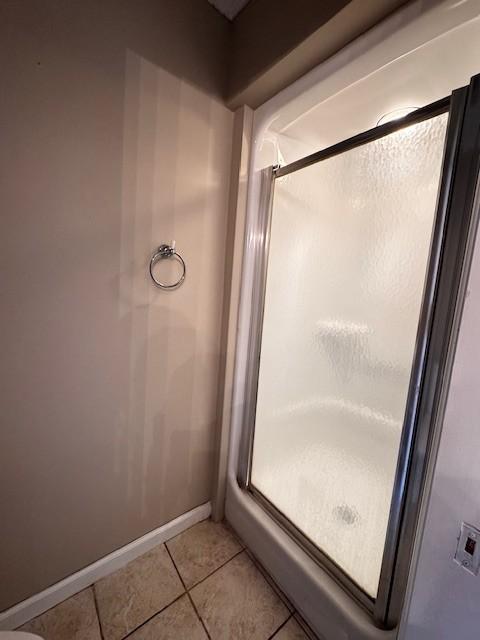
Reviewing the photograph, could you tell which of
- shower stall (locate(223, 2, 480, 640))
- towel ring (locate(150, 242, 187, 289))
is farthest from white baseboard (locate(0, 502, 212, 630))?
towel ring (locate(150, 242, 187, 289))

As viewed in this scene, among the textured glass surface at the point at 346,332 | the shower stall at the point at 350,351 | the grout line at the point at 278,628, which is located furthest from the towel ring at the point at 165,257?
the grout line at the point at 278,628

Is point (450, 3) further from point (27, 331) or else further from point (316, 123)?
point (27, 331)

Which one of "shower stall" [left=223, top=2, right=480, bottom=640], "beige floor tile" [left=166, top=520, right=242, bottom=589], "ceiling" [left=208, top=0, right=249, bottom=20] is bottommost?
"beige floor tile" [left=166, top=520, right=242, bottom=589]

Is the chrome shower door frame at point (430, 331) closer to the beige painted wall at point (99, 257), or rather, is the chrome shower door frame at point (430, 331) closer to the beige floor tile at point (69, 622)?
the beige painted wall at point (99, 257)

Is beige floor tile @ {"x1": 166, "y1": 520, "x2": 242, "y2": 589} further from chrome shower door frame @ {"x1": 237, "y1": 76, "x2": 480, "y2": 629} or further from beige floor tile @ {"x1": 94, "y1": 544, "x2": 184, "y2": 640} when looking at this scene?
chrome shower door frame @ {"x1": 237, "y1": 76, "x2": 480, "y2": 629}

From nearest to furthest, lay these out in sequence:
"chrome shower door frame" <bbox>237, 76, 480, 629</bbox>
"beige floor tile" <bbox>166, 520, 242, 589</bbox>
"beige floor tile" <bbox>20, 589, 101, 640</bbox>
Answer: "chrome shower door frame" <bbox>237, 76, 480, 629</bbox>, "beige floor tile" <bbox>20, 589, 101, 640</bbox>, "beige floor tile" <bbox>166, 520, 242, 589</bbox>

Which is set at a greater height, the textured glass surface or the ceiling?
the ceiling

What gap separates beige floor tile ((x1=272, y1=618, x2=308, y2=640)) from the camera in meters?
0.97

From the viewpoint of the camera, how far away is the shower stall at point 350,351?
0.75 m

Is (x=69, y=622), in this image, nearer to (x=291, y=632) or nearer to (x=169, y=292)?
(x=291, y=632)

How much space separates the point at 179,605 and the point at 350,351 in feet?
4.00

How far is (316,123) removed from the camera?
129 centimetres

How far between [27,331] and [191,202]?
31.0 inches

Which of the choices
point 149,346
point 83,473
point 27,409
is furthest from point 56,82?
point 83,473
